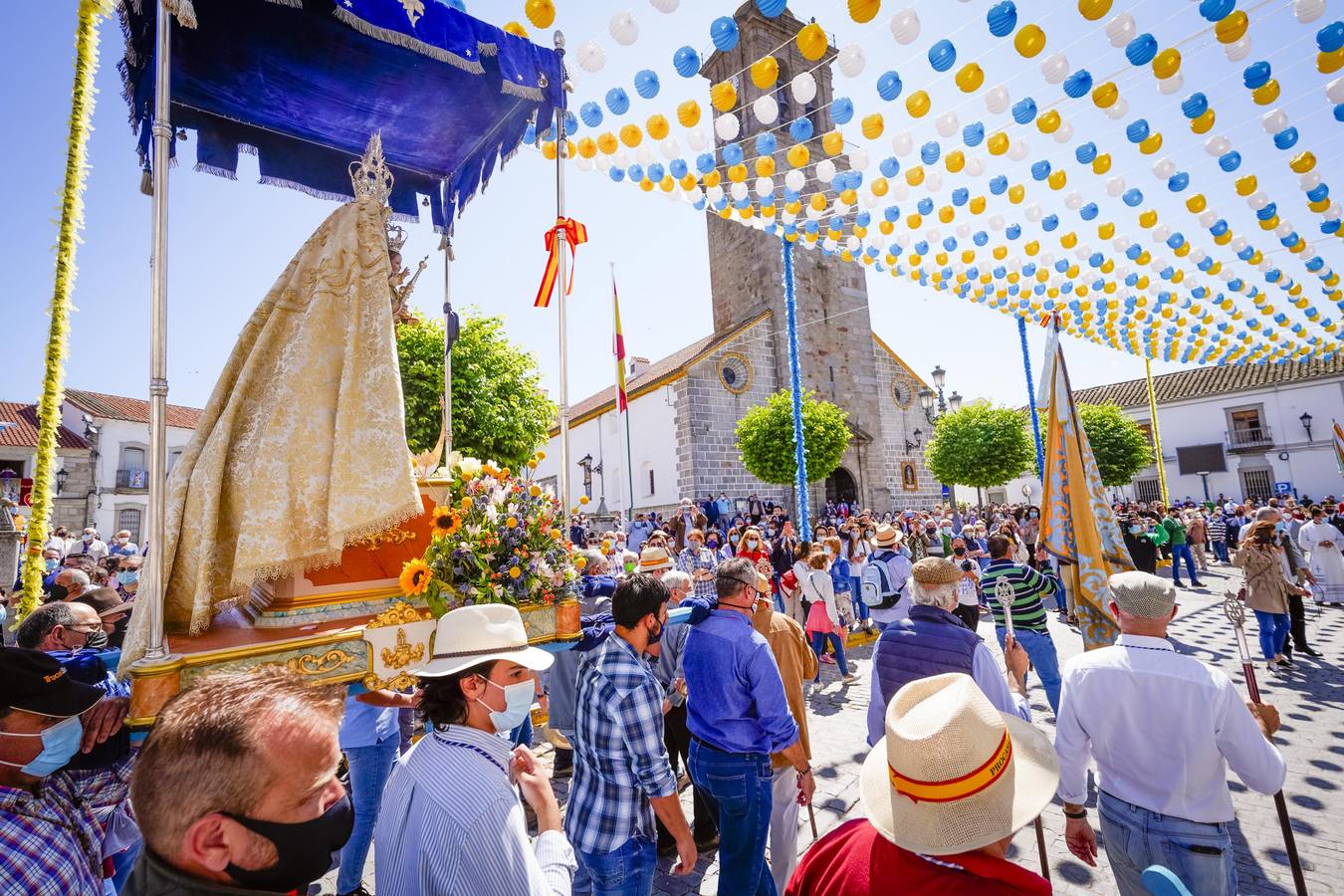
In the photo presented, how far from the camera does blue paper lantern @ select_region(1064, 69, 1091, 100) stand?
597cm

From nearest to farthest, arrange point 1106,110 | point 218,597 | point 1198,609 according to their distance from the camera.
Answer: point 218,597, point 1106,110, point 1198,609

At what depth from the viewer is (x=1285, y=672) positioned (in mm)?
7508

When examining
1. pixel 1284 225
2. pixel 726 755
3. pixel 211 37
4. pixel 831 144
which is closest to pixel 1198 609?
pixel 1284 225

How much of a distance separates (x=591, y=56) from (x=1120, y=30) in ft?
15.6

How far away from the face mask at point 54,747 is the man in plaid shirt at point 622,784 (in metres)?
1.83

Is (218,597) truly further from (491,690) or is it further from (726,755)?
(726,755)

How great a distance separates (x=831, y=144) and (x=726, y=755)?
22.7 feet

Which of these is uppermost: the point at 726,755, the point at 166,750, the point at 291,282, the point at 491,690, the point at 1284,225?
the point at 1284,225

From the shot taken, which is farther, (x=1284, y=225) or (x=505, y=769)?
(x=1284, y=225)

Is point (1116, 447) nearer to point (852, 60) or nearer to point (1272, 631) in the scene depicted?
point (1272, 631)

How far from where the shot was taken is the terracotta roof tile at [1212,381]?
32500mm

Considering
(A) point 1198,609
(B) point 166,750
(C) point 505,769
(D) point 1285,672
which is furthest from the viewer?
(A) point 1198,609

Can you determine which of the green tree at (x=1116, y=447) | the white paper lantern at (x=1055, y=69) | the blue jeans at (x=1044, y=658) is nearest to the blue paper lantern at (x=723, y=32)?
the white paper lantern at (x=1055, y=69)

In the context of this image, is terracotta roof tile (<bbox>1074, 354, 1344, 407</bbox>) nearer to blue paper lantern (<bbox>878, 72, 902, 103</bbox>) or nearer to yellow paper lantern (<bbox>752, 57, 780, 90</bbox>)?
blue paper lantern (<bbox>878, 72, 902, 103</bbox>)
